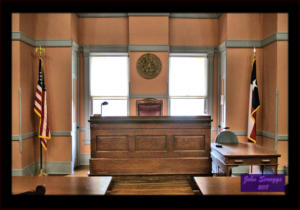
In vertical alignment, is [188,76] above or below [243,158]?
above

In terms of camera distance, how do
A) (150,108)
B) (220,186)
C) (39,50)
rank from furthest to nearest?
1. (150,108)
2. (39,50)
3. (220,186)

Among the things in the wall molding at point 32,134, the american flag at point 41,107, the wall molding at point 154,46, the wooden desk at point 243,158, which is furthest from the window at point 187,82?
the american flag at point 41,107

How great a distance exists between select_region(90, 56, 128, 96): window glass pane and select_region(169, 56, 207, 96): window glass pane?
1.14 metres

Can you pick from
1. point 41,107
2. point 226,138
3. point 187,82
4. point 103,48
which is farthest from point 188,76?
point 41,107

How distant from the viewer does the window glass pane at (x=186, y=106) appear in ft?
19.1

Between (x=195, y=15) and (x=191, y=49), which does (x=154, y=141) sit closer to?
(x=191, y=49)

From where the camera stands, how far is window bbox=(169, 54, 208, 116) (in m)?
5.77

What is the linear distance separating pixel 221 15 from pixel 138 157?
12.6 feet

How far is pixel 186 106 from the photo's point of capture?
19.3 ft

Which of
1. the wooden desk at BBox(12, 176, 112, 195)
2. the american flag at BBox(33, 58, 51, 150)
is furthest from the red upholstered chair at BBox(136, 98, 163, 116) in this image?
the wooden desk at BBox(12, 176, 112, 195)

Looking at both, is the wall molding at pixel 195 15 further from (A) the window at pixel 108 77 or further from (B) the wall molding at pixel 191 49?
(A) the window at pixel 108 77

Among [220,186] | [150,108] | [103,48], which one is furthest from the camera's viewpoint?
[103,48]

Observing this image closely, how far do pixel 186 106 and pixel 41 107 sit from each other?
325cm
